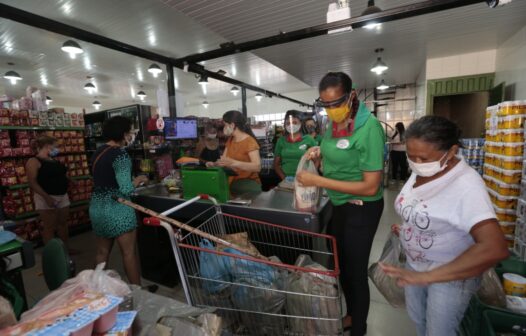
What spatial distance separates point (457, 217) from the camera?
1042 mm

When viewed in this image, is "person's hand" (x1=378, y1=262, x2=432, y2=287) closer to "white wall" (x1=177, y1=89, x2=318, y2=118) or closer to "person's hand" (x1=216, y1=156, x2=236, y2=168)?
"person's hand" (x1=216, y1=156, x2=236, y2=168)

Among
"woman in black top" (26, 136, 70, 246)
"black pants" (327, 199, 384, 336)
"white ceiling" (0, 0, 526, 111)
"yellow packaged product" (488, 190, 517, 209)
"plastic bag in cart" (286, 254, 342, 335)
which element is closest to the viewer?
"plastic bag in cart" (286, 254, 342, 335)

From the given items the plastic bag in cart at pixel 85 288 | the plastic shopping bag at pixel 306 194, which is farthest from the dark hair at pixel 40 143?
the plastic shopping bag at pixel 306 194

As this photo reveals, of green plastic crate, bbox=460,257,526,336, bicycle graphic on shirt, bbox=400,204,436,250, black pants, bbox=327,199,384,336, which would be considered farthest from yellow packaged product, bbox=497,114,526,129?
bicycle graphic on shirt, bbox=400,204,436,250

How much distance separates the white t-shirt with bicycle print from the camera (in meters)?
1.01

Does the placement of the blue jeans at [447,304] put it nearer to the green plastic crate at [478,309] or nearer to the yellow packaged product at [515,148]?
the green plastic crate at [478,309]

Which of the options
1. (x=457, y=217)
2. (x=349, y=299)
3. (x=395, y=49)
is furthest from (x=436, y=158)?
(x=395, y=49)

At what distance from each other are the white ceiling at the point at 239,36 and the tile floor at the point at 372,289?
10.9 ft

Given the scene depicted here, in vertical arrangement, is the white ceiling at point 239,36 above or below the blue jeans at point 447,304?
above

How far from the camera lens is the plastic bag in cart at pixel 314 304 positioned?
4.37ft

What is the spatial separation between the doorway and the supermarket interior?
0.11 metres

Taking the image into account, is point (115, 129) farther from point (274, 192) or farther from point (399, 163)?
point (399, 163)

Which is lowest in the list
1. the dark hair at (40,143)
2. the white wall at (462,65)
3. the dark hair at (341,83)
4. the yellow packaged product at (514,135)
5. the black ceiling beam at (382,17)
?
the yellow packaged product at (514,135)

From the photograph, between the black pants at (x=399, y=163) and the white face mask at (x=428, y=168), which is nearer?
the white face mask at (x=428, y=168)
